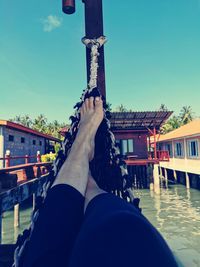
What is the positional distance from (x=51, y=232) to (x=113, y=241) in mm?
340

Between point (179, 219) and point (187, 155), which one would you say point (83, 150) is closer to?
point (179, 219)

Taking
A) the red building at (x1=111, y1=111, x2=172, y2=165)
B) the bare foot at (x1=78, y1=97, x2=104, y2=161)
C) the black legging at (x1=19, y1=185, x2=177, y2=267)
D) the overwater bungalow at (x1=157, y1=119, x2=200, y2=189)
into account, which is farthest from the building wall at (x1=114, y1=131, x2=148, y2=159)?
the black legging at (x1=19, y1=185, x2=177, y2=267)

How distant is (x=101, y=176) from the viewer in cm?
159

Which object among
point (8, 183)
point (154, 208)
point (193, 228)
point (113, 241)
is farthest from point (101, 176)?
point (154, 208)

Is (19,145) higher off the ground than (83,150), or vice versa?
(19,145)

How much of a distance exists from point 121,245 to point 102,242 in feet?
0.19

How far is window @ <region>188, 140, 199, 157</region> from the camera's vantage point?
17094 mm

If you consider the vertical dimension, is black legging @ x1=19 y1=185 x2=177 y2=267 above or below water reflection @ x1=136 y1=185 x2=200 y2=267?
above

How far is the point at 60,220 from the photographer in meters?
0.89

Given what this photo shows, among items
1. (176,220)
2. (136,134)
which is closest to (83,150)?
(176,220)

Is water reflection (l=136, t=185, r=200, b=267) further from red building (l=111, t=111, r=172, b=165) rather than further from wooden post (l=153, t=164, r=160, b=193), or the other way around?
red building (l=111, t=111, r=172, b=165)

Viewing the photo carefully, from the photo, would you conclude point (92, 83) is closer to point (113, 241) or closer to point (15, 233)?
point (113, 241)

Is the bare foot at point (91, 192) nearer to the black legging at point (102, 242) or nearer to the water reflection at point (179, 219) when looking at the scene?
the black legging at point (102, 242)

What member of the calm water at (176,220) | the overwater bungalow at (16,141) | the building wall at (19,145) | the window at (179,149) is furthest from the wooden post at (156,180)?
the building wall at (19,145)
